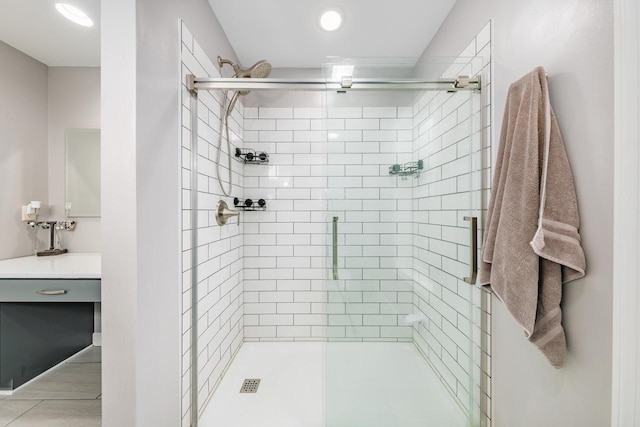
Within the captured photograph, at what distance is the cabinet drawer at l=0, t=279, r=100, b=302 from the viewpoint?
146 cm

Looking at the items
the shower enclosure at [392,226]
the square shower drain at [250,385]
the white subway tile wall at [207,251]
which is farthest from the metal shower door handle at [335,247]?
the square shower drain at [250,385]

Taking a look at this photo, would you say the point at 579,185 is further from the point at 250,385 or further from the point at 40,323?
the point at 40,323

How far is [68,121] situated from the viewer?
230cm

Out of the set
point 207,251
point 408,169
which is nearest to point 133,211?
point 207,251

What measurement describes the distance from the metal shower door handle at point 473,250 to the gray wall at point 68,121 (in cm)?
270

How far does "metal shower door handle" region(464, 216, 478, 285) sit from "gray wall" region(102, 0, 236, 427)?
4.80 ft

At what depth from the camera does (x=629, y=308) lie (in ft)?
2.47

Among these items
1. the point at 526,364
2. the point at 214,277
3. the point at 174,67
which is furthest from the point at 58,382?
the point at 526,364

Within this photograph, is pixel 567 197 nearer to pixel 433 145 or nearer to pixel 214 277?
pixel 433 145

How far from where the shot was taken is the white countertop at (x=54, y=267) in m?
1.47

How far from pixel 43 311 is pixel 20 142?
124cm

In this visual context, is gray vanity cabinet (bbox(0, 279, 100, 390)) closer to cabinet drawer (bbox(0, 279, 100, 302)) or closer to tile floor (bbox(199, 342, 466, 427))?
cabinet drawer (bbox(0, 279, 100, 302))

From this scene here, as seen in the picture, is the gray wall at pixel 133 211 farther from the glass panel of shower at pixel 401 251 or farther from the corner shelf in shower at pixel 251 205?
the corner shelf in shower at pixel 251 205

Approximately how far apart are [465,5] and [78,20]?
7.75 feet
